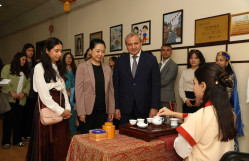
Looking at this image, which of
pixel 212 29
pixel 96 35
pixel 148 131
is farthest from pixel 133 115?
pixel 96 35

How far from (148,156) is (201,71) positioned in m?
0.67

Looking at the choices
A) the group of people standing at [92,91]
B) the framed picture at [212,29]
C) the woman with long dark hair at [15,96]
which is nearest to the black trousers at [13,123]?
the woman with long dark hair at [15,96]

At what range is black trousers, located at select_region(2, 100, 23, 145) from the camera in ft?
12.8

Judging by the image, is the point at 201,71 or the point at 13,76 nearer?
the point at 201,71

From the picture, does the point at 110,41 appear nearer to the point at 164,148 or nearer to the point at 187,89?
the point at 187,89

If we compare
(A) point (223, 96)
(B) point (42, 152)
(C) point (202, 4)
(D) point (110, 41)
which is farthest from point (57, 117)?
(D) point (110, 41)

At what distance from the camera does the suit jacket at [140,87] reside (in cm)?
253

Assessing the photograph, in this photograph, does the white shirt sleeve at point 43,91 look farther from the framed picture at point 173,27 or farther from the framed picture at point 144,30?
the framed picture at point 144,30

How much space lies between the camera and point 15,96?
12.9 feet

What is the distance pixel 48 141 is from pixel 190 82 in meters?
2.29

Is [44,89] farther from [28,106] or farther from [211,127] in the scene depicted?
[28,106]

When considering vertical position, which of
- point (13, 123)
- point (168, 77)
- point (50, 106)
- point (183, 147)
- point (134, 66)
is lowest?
point (13, 123)

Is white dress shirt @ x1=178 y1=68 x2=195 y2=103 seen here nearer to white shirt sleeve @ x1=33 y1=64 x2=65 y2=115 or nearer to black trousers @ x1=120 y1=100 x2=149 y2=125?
black trousers @ x1=120 y1=100 x2=149 y2=125

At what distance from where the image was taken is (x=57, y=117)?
7.52 feet
